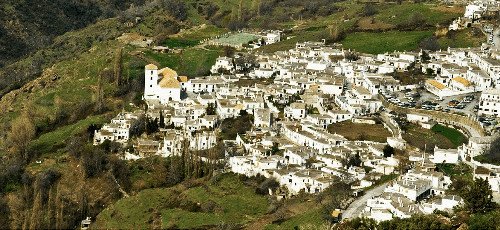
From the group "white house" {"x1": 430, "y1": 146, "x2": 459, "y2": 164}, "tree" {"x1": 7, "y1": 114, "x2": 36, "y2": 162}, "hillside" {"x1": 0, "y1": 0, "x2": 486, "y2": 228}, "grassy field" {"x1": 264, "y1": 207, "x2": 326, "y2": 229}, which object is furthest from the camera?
"tree" {"x1": 7, "y1": 114, "x2": 36, "y2": 162}

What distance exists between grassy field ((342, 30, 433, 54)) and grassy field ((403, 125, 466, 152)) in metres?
19.9

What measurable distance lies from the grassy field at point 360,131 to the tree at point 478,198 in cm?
1196

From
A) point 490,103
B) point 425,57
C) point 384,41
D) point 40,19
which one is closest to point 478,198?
point 490,103

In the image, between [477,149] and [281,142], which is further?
[281,142]

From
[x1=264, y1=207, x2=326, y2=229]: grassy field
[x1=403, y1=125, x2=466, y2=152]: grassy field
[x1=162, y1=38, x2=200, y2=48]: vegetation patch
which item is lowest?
[x1=264, y1=207, x2=326, y2=229]: grassy field

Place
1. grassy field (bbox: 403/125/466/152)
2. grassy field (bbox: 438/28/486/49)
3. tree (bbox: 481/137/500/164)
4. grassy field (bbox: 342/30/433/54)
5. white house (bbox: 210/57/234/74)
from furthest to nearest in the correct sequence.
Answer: grassy field (bbox: 342/30/433/54) < grassy field (bbox: 438/28/486/49) < white house (bbox: 210/57/234/74) < grassy field (bbox: 403/125/466/152) < tree (bbox: 481/137/500/164)

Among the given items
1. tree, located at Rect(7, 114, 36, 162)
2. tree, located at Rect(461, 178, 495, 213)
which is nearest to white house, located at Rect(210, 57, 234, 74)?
tree, located at Rect(7, 114, 36, 162)

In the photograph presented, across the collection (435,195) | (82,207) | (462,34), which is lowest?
(82,207)

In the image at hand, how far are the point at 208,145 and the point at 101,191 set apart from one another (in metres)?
7.23

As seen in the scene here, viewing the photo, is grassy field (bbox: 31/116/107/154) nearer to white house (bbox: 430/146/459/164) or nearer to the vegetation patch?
the vegetation patch

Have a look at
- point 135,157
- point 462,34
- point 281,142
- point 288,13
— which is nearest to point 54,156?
point 135,157

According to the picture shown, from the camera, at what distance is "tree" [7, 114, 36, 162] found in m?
53.8

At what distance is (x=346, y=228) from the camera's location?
35.5 m

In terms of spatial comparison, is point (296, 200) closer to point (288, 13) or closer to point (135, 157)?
point (135, 157)
